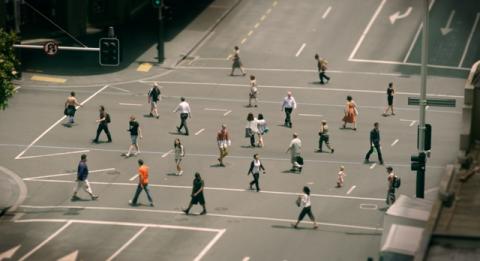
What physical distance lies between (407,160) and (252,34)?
85.5 feet

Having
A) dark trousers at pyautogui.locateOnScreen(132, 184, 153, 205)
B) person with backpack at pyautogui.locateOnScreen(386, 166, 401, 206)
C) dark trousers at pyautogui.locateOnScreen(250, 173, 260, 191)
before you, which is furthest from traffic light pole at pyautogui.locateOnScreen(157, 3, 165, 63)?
person with backpack at pyautogui.locateOnScreen(386, 166, 401, 206)

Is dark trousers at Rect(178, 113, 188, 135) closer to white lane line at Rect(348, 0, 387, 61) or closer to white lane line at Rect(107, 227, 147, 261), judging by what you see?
white lane line at Rect(107, 227, 147, 261)

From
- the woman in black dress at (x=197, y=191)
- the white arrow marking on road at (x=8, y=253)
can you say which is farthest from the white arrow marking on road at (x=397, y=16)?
the white arrow marking on road at (x=8, y=253)

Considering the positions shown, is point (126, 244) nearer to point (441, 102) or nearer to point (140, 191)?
point (140, 191)

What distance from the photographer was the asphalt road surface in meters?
53.7

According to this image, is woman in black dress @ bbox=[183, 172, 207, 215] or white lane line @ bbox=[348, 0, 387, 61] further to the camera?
white lane line @ bbox=[348, 0, 387, 61]

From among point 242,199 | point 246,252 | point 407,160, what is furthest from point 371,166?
point 246,252

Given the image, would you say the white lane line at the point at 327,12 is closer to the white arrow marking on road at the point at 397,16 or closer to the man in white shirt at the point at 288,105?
the white arrow marking on road at the point at 397,16

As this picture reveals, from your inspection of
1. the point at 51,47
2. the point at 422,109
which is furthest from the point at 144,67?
the point at 422,109

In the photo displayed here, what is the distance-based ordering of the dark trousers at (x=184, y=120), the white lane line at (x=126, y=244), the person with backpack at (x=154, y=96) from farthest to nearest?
the person with backpack at (x=154, y=96) < the dark trousers at (x=184, y=120) < the white lane line at (x=126, y=244)

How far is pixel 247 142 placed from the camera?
67.8 meters

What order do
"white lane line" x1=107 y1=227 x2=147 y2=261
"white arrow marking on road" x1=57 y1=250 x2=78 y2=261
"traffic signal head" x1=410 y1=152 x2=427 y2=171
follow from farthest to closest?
"traffic signal head" x1=410 y1=152 x2=427 y2=171 < "white lane line" x1=107 y1=227 x2=147 y2=261 < "white arrow marking on road" x1=57 y1=250 x2=78 y2=261

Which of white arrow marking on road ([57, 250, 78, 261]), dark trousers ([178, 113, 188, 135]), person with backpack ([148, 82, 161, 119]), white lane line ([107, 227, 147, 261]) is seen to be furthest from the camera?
person with backpack ([148, 82, 161, 119])

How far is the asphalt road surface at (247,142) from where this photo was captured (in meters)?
53.7
